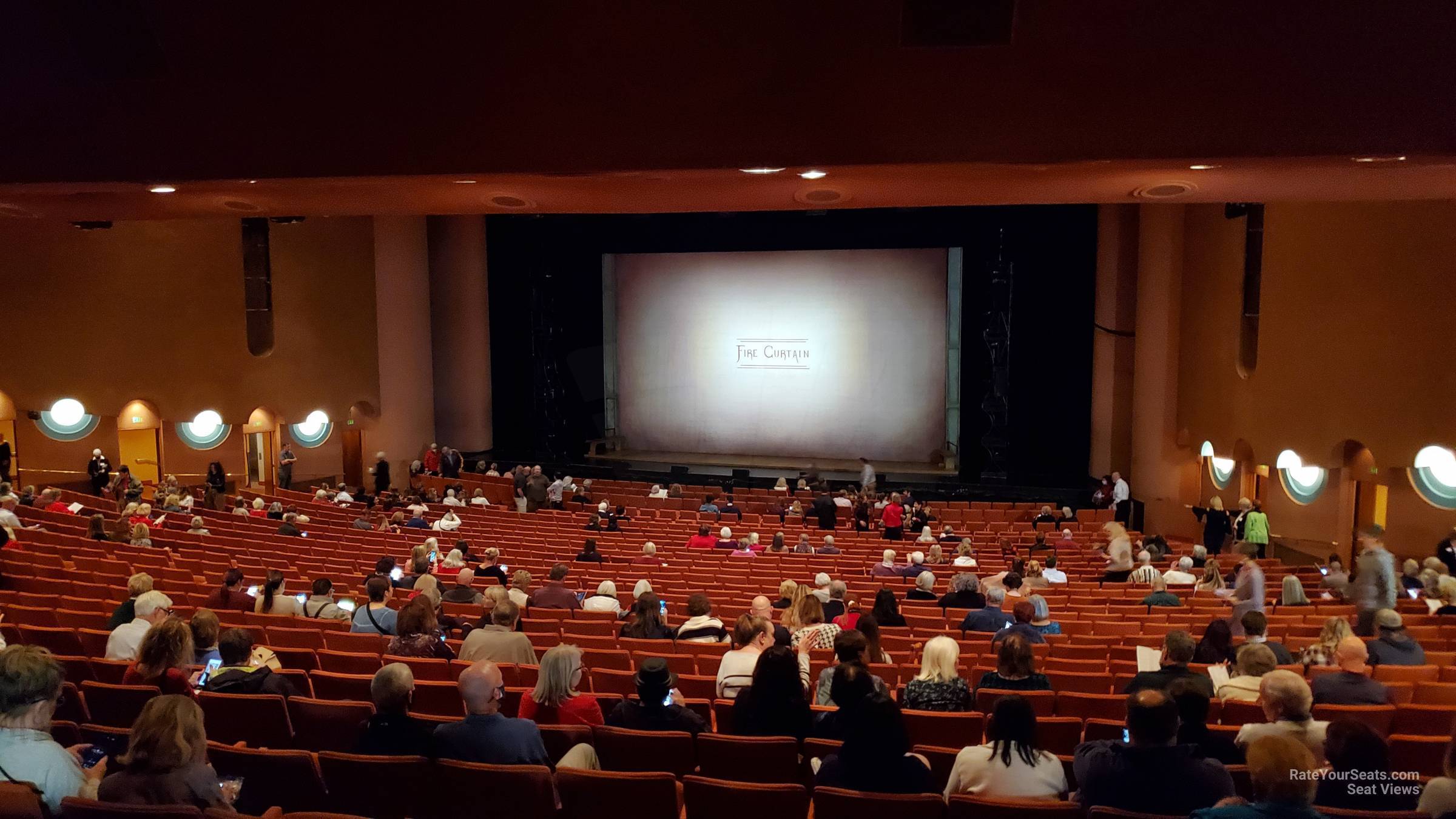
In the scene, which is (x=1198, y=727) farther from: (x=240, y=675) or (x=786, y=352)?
(x=786, y=352)

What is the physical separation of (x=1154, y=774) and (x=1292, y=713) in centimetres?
103

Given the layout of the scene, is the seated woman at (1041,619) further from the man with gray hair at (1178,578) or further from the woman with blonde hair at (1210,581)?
the man with gray hair at (1178,578)

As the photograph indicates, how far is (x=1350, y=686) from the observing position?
469cm

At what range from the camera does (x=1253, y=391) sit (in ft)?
46.5

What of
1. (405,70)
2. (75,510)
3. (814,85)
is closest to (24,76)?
(405,70)

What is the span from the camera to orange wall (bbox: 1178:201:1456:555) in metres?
11.0

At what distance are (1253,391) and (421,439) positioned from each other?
17720 millimetres

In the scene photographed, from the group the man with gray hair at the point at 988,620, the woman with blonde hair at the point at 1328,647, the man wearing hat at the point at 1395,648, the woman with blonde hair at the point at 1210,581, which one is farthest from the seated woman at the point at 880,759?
the woman with blonde hair at the point at 1210,581

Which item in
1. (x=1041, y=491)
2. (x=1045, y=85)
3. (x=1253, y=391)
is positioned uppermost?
(x=1045, y=85)

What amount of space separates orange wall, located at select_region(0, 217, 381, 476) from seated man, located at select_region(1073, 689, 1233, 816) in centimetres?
1942

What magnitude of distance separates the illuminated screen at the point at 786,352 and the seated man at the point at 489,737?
60.9 feet

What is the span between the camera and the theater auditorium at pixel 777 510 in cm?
348

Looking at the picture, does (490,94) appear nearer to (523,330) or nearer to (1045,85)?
(1045,85)

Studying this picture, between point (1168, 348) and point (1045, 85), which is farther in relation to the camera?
point (1168, 348)
